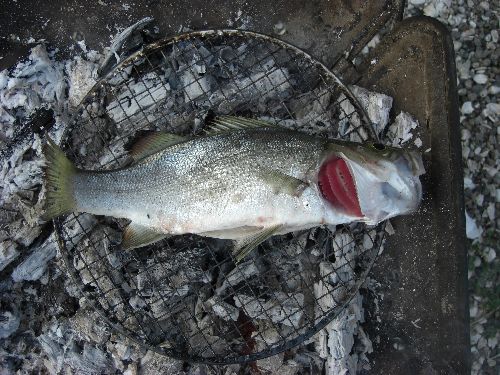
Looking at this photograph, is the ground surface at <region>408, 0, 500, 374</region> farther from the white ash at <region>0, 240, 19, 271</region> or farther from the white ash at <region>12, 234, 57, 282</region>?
the white ash at <region>0, 240, 19, 271</region>

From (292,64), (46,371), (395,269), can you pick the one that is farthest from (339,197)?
(46,371)

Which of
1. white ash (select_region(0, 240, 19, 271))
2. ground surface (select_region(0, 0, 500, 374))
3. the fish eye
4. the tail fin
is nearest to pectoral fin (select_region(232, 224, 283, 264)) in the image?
the fish eye

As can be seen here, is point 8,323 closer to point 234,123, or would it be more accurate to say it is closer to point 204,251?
point 204,251

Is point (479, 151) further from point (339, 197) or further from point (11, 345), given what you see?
point (11, 345)

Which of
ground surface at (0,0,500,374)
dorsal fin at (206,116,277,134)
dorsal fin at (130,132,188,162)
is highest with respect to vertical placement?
dorsal fin at (130,132,188,162)

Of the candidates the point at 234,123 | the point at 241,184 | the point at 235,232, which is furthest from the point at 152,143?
the point at 235,232
